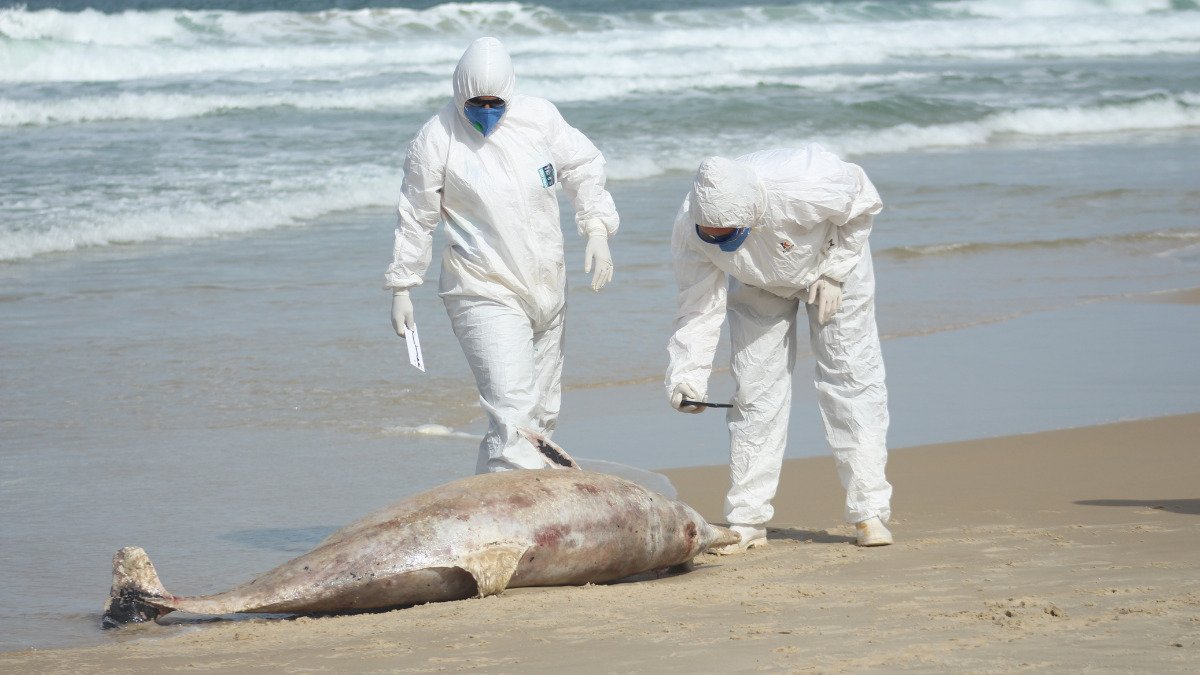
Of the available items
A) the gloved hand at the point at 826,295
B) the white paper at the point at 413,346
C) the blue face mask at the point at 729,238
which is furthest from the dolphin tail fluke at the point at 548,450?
the gloved hand at the point at 826,295

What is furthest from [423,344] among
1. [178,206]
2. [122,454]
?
[178,206]

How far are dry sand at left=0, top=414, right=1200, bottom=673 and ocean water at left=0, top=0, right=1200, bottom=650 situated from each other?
969 mm

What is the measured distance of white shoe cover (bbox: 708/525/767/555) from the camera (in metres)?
5.50

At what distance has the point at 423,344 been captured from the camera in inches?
359

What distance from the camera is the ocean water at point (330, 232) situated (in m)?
6.55

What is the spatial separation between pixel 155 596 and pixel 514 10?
32.1 m

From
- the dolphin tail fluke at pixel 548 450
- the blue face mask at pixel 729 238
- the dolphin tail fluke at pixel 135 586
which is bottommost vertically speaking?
the dolphin tail fluke at pixel 135 586

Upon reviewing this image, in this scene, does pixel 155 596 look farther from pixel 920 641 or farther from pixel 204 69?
pixel 204 69

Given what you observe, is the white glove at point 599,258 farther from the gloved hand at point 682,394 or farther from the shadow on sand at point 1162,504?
the shadow on sand at point 1162,504

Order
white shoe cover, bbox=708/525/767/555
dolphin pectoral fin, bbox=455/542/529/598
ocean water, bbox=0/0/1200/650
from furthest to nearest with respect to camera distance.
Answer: ocean water, bbox=0/0/1200/650 < white shoe cover, bbox=708/525/767/555 < dolphin pectoral fin, bbox=455/542/529/598

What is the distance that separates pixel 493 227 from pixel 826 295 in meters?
1.29

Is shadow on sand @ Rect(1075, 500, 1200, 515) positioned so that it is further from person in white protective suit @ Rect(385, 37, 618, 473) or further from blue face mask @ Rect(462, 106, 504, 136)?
blue face mask @ Rect(462, 106, 504, 136)

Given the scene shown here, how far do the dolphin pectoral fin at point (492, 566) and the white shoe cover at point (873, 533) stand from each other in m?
1.44

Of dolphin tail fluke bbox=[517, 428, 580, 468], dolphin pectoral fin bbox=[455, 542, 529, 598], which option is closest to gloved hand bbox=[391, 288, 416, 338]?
dolphin tail fluke bbox=[517, 428, 580, 468]
